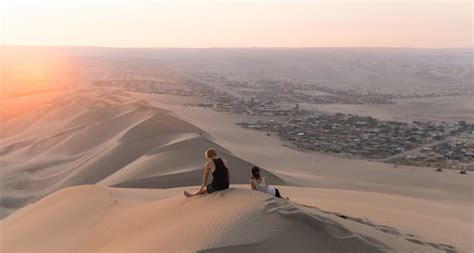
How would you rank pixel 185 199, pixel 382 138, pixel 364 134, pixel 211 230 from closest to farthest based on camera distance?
pixel 211 230
pixel 185 199
pixel 382 138
pixel 364 134

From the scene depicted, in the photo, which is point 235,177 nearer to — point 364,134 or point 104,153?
point 104,153

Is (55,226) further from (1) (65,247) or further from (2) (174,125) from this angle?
(2) (174,125)

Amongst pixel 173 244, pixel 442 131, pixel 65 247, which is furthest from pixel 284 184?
pixel 442 131

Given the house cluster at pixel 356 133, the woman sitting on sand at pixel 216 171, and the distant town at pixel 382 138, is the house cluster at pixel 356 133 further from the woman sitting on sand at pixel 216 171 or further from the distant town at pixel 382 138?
the woman sitting on sand at pixel 216 171

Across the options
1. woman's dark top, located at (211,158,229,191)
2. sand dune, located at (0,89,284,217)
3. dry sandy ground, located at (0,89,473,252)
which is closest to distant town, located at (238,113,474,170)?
dry sandy ground, located at (0,89,473,252)

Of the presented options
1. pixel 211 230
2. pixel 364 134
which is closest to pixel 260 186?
pixel 211 230

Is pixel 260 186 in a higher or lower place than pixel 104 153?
higher
